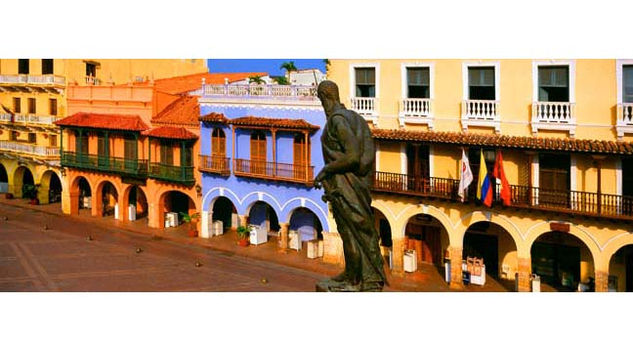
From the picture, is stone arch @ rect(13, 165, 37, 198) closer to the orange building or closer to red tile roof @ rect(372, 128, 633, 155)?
the orange building

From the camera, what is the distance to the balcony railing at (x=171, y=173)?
3119cm

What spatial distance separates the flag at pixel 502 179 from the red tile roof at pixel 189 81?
14674 millimetres

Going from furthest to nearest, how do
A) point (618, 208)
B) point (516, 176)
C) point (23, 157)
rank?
point (23, 157) → point (516, 176) → point (618, 208)

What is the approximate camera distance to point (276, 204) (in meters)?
28.6

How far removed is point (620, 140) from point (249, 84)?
46.2ft

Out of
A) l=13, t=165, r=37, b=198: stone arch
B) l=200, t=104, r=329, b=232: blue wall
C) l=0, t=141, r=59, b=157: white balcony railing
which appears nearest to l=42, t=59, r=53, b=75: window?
l=0, t=141, r=59, b=157: white balcony railing

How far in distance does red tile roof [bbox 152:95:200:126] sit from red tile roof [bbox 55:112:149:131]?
0.87 meters

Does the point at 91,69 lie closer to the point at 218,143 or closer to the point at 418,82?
Answer: the point at 218,143

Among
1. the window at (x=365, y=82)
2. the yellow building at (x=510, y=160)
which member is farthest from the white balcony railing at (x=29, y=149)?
the window at (x=365, y=82)

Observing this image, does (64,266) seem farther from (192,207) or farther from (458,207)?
(458,207)

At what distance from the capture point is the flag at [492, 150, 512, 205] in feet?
70.7

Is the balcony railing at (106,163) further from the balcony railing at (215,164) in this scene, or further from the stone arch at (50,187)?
the balcony railing at (215,164)

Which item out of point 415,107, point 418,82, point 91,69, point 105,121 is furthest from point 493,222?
point 91,69

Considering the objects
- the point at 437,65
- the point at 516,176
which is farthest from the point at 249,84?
the point at 516,176
